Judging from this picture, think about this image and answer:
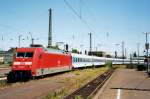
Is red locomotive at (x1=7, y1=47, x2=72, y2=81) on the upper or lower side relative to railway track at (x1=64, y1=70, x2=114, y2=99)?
upper

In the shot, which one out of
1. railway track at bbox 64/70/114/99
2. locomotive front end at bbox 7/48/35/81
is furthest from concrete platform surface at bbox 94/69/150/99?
locomotive front end at bbox 7/48/35/81

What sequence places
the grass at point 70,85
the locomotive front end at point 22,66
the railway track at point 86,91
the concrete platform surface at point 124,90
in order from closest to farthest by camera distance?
the grass at point 70,85, the railway track at point 86,91, the concrete platform surface at point 124,90, the locomotive front end at point 22,66

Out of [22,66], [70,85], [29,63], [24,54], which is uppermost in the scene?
[24,54]

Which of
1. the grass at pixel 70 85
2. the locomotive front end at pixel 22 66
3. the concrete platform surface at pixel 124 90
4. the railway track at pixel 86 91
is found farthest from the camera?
the locomotive front end at pixel 22 66

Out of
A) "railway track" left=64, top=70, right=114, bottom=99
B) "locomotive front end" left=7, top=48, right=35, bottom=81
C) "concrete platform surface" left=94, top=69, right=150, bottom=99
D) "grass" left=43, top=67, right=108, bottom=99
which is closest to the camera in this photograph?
"grass" left=43, top=67, right=108, bottom=99

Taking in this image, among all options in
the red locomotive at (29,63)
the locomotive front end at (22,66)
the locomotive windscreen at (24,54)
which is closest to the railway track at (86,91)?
the red locomotive at (29,63)

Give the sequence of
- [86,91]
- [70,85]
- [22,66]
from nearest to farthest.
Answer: [86,91], [70,85], [22,66]

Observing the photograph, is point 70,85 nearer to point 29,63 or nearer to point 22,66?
point 29,63

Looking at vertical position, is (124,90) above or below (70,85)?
below

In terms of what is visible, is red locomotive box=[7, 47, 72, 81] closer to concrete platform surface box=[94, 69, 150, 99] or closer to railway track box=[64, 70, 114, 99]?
railway track box=[64, 70, 114, 99]

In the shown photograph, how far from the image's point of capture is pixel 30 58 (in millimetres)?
27281

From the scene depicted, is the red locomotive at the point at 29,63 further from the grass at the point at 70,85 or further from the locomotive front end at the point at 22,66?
the grass at the point at 70,85

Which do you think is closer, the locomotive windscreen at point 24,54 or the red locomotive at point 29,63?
the red locomotive at point 29,63

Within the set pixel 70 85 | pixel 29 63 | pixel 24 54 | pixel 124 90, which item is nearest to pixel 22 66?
pixel 29 63
